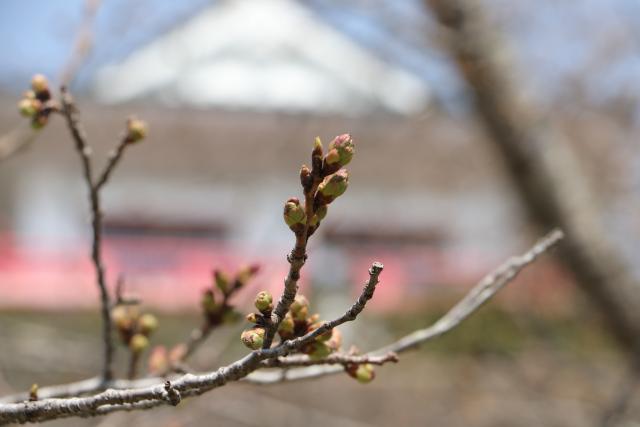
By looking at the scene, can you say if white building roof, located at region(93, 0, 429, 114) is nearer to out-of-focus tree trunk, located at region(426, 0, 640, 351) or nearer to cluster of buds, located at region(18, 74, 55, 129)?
out-of-focus tree trunk, located at region(426, 0, 640, 351)

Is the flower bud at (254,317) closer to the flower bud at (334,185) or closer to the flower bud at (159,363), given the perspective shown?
the flower bud at (334,185)

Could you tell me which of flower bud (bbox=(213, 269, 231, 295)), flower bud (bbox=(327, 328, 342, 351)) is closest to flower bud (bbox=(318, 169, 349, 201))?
flower bud (bbox=(327, 328, 342, 351))

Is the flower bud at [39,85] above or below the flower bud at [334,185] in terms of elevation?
above

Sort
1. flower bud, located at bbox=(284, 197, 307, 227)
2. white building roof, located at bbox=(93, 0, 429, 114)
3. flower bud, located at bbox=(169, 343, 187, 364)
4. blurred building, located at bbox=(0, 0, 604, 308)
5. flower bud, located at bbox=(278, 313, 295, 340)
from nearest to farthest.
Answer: flower bud, located at bbox=(284, 197, 307, 227), flower bud, located at bbox=(278, 313, 295, 340), flower bud, located at bbox=(169, 343, 187, 364), blurred building, located at bbox=(0, 0, 604, 308), white building roof, located at bbox=(93, 0, 429, 114)

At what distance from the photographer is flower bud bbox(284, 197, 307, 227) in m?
0.65

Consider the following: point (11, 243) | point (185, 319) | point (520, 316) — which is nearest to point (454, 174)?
point (185, 319)

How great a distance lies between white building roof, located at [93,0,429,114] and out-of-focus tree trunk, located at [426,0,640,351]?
9.35 m

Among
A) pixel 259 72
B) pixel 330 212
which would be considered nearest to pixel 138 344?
pixel 330 212

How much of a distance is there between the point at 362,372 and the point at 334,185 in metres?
0.30

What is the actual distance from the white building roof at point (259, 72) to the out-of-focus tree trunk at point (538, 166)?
9351mm

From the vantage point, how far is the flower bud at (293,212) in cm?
65

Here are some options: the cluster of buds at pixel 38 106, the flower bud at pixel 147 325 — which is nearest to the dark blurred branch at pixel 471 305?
the flower bud at pixel 147 325

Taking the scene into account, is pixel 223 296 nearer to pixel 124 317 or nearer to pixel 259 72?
pixel 124 317

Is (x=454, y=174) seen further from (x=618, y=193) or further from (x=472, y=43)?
(x=472, y=43)
